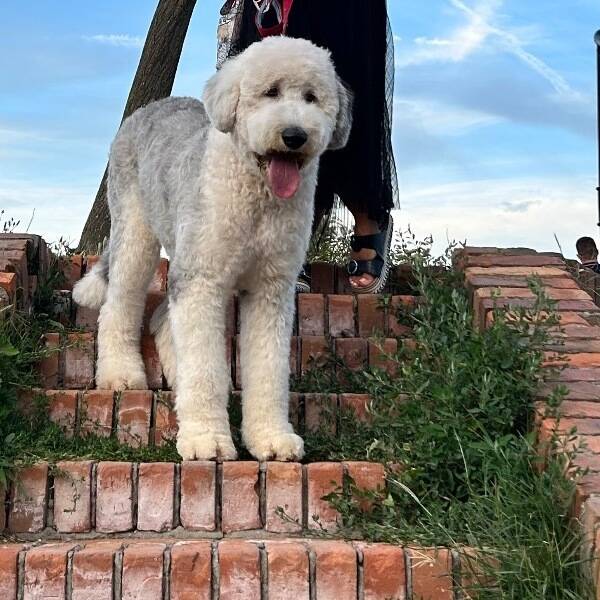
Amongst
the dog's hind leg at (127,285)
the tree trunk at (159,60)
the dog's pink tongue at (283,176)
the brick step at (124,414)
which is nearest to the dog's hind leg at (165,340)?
the dog's hind leg at (127,285)

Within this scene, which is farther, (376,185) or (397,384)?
(376,185)

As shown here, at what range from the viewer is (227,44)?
17.0 feet

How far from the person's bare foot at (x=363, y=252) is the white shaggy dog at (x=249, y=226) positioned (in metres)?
1.35

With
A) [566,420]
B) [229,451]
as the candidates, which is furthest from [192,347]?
[566,420]

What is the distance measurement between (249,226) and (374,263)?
166 cm

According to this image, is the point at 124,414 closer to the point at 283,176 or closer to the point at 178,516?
the point at 178,516

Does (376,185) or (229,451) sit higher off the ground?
(376,185)

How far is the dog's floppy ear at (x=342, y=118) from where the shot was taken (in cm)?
366

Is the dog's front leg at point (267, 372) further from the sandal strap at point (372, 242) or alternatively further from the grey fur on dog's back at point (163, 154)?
the sandal strap at point (372, 242)

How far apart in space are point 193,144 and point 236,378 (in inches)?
44.7

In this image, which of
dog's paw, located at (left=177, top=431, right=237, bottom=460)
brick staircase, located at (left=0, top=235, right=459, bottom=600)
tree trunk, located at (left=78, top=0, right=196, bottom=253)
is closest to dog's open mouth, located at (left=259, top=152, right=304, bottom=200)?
brick staircase, located at (left=0, top=235, right=459, bottom=600)

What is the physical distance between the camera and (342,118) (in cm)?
367

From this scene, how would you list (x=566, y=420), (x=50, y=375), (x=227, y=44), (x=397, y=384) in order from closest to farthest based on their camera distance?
(x=566, y=420) → (x=397, y=384) → (x=50, y=375) → (x=227, y=44)

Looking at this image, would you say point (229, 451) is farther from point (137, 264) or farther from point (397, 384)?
point (137, 264)
